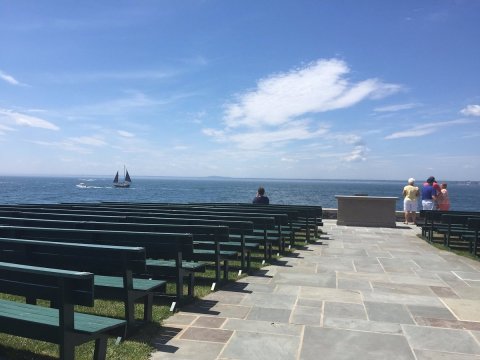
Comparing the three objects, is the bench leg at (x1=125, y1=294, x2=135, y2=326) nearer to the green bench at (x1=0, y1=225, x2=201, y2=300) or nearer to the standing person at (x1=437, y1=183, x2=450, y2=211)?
the green bench at (x1=0, y1=225, x2=201, y2=300)

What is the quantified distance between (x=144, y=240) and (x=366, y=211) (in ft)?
38.6

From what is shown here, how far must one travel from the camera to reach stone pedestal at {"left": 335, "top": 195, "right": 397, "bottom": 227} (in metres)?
15.1

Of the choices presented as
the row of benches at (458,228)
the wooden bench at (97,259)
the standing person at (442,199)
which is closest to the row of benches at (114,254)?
the wooden bench at (97,259)

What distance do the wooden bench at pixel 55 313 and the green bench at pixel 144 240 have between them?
1524mm

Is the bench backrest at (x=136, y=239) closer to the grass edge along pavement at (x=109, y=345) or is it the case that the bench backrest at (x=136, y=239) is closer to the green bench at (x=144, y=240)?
the green bench at (x=144, y=240)

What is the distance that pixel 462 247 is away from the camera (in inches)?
415

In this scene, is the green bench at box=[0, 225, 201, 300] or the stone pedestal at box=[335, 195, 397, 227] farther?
the stone pedestal at box=[335, 195, 397, 227]

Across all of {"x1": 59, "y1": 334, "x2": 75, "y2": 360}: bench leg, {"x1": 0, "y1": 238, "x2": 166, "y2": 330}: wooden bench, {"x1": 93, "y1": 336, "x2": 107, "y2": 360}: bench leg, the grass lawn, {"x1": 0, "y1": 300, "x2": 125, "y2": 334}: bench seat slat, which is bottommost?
the grass lawn

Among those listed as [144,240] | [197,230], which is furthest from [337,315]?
[144,240]

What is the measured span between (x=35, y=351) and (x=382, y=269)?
18.9ft

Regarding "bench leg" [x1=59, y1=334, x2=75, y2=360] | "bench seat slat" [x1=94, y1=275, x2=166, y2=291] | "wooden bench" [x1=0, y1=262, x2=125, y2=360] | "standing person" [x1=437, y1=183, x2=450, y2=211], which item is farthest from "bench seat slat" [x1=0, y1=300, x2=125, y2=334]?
"standing person" [x1=437, y1=183, x2=450, y2=211]

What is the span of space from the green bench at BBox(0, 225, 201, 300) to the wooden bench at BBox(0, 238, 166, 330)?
694 millimetres

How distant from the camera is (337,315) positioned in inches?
190

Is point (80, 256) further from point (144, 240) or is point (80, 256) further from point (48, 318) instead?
point (144, 240)
